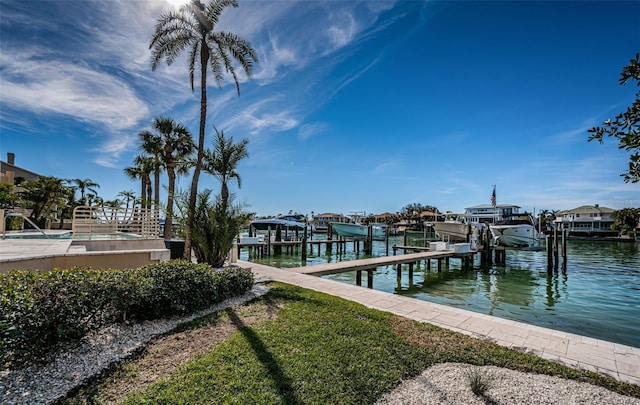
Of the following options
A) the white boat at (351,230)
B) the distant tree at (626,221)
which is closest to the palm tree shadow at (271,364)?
the white boat at (351,230)

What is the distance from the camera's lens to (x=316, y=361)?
4.24 m

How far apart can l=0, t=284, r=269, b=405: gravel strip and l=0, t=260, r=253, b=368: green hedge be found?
20 centimetres

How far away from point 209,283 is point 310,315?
2360 mm

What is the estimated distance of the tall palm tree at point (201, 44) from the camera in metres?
11.8

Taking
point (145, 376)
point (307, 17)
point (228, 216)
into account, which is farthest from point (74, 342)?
point (307, 17)

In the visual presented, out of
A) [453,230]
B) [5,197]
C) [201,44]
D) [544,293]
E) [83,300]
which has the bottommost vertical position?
[544,293]

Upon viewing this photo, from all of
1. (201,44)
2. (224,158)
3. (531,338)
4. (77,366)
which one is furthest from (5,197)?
(531,338)

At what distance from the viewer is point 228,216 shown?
1067 cm

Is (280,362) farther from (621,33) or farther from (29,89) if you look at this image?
(29,89)

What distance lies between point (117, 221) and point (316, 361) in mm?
11507

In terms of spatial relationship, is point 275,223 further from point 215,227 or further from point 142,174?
point 215,227

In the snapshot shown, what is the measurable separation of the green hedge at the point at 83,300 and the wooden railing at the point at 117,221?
6.40 meters

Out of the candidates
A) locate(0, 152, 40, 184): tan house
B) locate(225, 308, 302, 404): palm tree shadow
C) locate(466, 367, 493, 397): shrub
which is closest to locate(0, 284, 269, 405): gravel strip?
locate(225, 308, 302, 404): palm tree shadow

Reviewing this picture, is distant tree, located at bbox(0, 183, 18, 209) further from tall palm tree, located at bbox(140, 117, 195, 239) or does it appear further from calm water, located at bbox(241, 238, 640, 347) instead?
calm water, located at bbox(241, 238, 640, 347)
